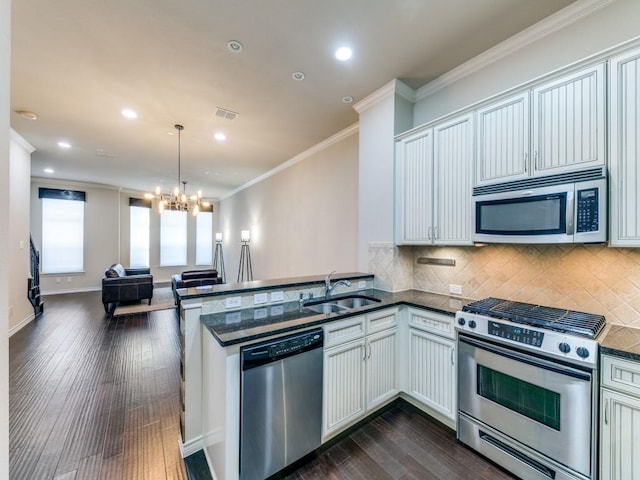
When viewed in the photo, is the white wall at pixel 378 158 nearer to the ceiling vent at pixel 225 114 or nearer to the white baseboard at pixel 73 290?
the ceiling vent at pixel 225 114

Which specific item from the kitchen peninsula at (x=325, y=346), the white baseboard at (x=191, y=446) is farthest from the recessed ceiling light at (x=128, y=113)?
the white baseboard at (x=191, y=446)

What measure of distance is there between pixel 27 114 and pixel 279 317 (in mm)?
4675

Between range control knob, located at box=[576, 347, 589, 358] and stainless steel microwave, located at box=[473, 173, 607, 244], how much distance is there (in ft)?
2.13

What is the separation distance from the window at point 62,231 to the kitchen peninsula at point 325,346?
843 cm

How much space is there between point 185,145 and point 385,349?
15.5 feet

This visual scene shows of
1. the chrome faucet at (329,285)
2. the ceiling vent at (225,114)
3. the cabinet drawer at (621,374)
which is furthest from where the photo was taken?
the ceiling vent at (225,114)

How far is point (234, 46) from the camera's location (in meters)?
2.35

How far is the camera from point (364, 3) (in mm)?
1928

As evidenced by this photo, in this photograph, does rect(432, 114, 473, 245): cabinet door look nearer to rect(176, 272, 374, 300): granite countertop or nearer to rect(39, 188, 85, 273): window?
rect(176, 272, 374, 300): granite countertop

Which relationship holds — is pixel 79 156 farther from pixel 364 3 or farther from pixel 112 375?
pixel 364 3

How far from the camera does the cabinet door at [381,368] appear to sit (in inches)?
88.0

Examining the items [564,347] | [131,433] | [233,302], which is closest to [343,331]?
[233,302]

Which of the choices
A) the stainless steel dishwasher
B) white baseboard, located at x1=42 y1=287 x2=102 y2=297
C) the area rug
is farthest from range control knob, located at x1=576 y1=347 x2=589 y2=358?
white baseboard, located at x1=42 y1=287 x2=102 y2=297

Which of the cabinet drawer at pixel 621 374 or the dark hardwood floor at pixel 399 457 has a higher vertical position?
the cabinet drawer at pixel 621 374
